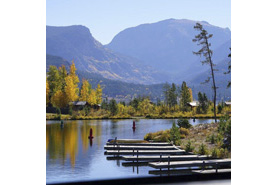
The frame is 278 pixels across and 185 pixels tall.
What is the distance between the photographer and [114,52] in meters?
12.8

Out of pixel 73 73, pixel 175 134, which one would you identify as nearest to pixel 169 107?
pixel 175 134

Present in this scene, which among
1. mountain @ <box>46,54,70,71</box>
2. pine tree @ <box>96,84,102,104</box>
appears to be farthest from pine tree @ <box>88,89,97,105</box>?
mountain @ <box>46,54,70,71</box>

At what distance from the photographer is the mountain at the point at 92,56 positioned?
37.8ft

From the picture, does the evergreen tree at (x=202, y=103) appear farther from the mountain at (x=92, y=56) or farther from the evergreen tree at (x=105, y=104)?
the evergreen tree at (x=105, y=104)

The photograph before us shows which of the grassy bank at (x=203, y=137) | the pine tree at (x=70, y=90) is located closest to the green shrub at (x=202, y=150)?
the grassy bank at (x=203, y=137)

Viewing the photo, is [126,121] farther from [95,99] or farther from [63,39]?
[63,39]

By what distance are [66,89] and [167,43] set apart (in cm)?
373

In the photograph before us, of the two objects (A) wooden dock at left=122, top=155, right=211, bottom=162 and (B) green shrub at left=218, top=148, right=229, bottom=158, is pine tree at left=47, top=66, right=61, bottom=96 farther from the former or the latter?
(B) green shrub at left=218, top=148, right=229, bottom=158

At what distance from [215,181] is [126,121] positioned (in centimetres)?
380

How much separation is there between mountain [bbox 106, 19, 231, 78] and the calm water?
1.64 m

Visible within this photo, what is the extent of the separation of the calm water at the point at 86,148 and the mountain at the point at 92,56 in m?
1.22

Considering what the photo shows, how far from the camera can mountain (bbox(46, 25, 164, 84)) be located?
37.8ft
